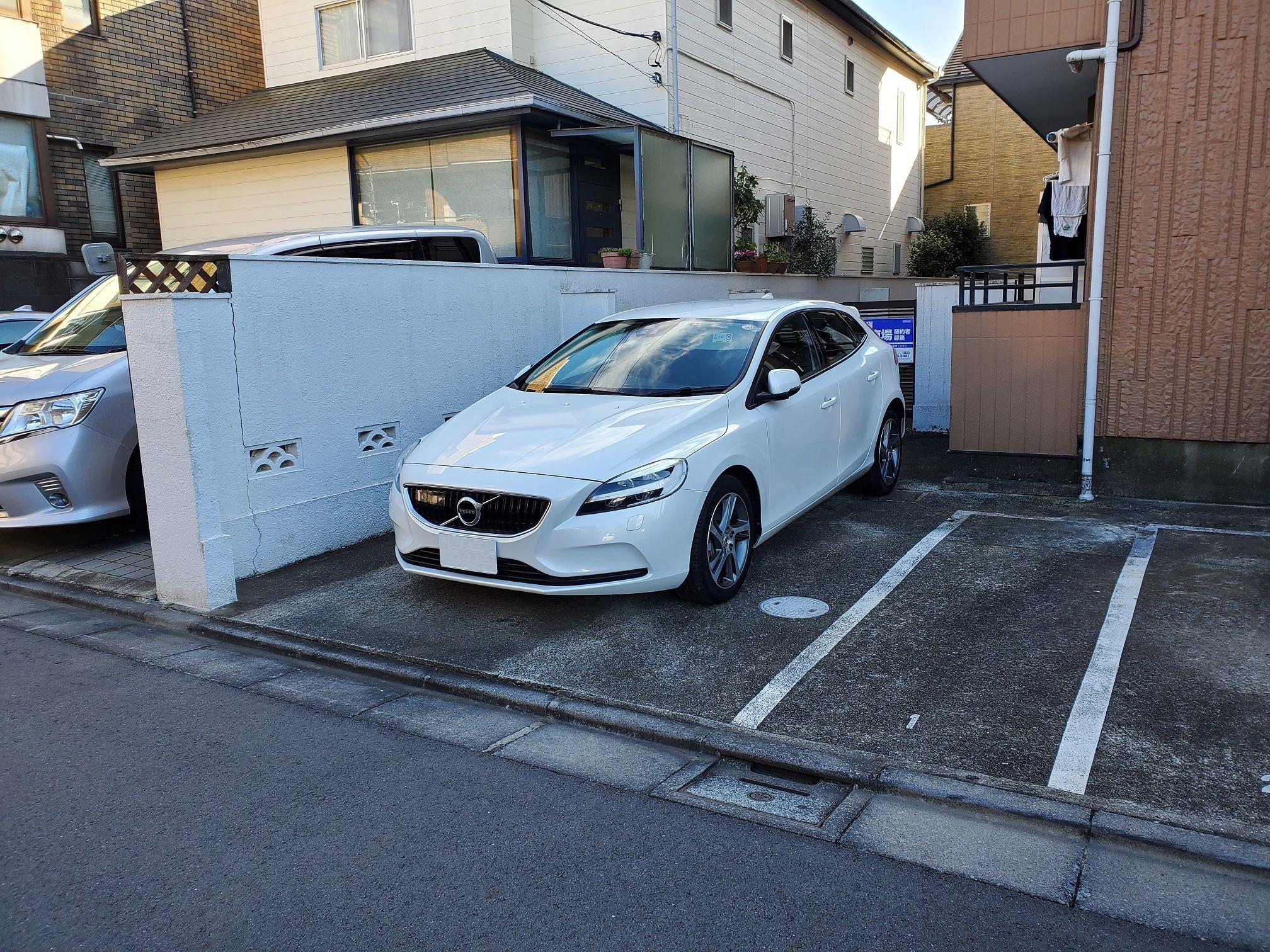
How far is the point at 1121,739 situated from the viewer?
388 centimetres

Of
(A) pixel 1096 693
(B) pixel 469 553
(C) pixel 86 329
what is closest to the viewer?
(A) pixel 1096 693

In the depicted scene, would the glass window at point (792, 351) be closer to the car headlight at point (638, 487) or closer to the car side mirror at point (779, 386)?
the car side mirror at point (779, 386)

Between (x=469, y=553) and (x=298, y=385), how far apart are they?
2.15 m

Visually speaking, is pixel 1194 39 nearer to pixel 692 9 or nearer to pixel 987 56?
pixel 987 56

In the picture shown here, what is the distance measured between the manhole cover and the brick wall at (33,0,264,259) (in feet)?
42.1

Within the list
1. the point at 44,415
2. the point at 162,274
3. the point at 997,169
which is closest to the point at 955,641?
the point at 162,274

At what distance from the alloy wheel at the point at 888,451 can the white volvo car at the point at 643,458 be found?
0.72 metres

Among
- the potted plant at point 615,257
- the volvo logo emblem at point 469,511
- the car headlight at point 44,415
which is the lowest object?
the volvo logo emblem at point 469,511

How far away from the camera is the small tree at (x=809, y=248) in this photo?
16656 mm

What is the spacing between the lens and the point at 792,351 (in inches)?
259

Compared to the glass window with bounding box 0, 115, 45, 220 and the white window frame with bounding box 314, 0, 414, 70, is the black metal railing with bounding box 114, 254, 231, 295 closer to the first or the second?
the white window frame with bounding box 314, 0, 414, 70

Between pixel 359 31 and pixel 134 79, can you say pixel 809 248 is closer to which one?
pixel 359 31

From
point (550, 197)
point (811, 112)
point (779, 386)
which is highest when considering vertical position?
point (811, 112)

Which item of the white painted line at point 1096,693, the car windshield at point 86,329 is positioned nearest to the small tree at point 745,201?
the car windshield at point 86,329
